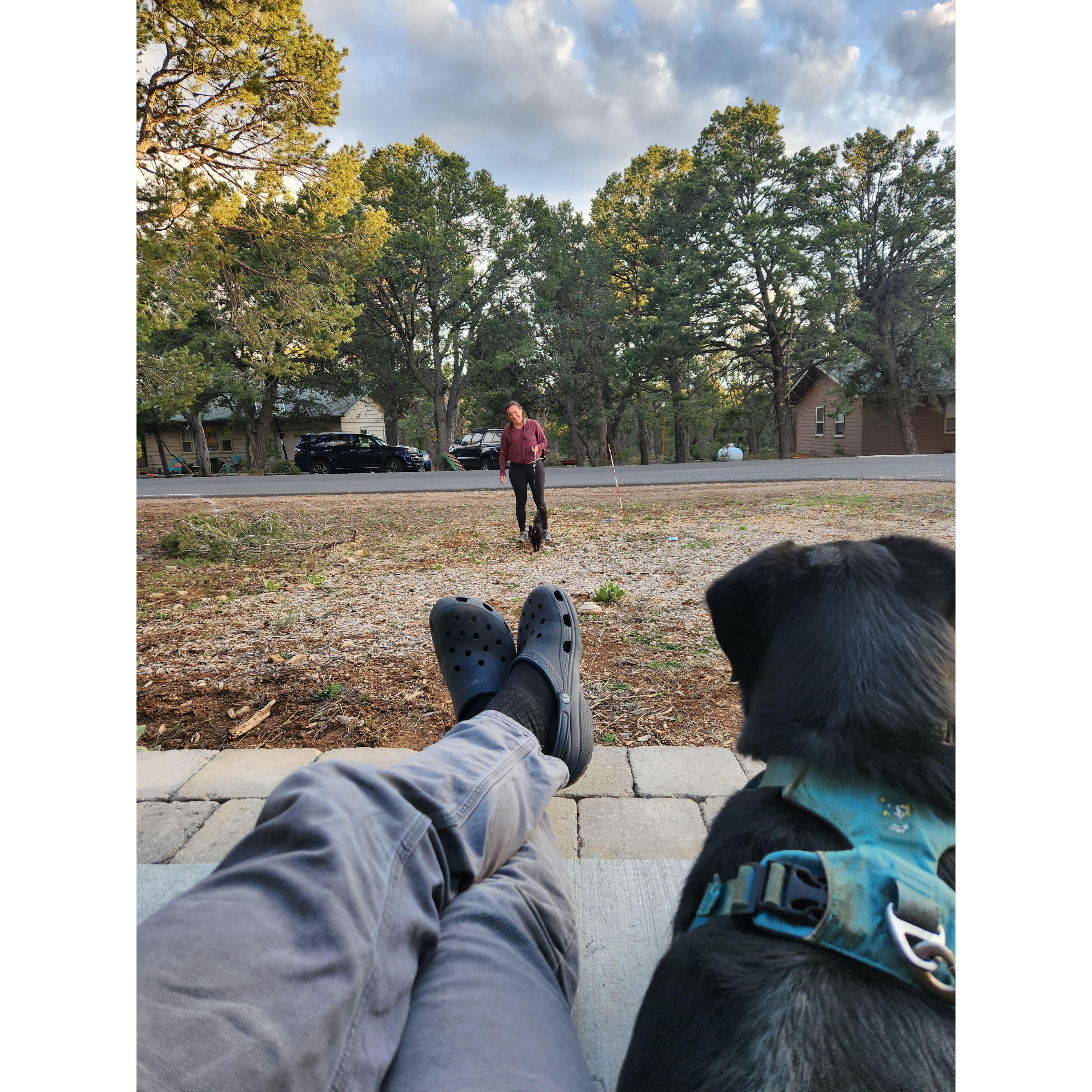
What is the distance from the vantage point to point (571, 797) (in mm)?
1003

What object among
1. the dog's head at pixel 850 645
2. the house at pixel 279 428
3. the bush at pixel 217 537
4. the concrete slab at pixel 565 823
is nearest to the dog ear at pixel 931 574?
the dog's head at pixel 850 645

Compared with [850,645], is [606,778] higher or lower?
lower

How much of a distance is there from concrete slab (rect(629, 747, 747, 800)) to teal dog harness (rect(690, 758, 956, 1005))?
0.50 metres

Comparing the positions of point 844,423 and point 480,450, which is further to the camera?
point 480,450

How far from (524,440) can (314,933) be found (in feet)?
9.40

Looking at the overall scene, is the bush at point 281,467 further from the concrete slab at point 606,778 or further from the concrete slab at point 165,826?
the concrete slab at point 606,778

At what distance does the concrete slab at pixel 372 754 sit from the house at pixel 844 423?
1.04 m

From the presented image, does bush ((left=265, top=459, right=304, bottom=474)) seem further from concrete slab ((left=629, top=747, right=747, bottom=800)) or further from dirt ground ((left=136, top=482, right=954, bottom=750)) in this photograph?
concrete slab ((left=629, top=747, right=747, bottom=800))

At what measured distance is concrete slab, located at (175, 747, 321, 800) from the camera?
41.5 inches

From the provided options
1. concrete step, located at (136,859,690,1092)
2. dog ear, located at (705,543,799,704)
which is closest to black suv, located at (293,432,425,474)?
concrete step, located at (136,859,690,1092)

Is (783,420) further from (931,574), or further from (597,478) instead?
(931,574)

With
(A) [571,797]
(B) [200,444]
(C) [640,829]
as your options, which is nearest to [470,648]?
(A) [571,797]
